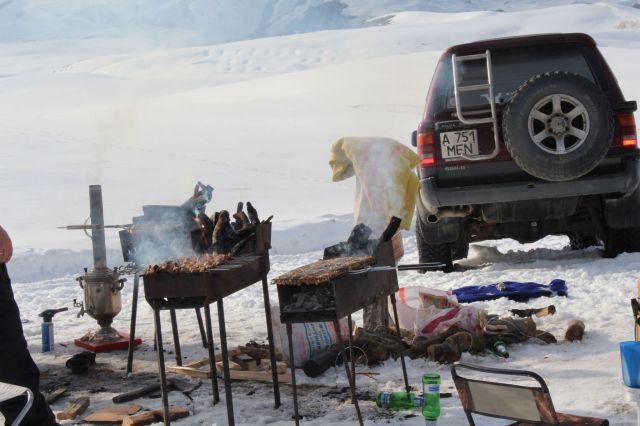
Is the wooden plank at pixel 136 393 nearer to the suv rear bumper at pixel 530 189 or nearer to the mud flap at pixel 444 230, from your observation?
the suv rear bumper at pixel 530 189

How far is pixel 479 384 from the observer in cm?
336

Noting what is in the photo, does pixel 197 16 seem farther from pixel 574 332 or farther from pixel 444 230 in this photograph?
pixel 574 332

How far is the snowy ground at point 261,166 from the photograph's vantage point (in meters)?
5.85

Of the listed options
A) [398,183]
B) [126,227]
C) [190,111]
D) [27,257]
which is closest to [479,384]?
[398,183]

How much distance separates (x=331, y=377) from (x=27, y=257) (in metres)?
7.72

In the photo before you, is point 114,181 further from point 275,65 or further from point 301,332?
point 275,65

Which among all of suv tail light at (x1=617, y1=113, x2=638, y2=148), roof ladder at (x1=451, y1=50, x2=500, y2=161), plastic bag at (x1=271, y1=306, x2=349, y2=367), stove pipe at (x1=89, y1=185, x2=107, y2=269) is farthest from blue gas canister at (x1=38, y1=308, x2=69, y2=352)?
suv tail light at (x1=617, y1=113, x2=638, y2=148)

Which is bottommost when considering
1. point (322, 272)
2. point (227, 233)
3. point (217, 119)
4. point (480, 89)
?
point (322, 272)

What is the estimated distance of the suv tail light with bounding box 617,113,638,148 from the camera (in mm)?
7516

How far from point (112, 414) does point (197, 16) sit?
366 ft

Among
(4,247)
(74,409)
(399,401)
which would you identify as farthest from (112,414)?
(399,401)

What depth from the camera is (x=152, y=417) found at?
509 centimetres

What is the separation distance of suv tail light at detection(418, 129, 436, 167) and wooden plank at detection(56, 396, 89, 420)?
3698mm

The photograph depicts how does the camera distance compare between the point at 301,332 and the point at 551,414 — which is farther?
the point at 301,332
